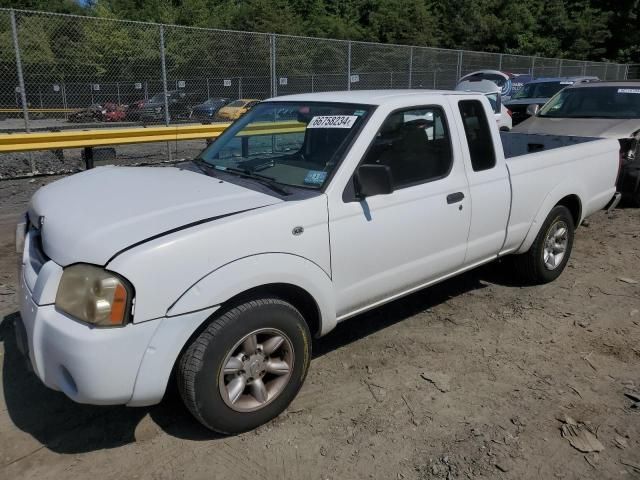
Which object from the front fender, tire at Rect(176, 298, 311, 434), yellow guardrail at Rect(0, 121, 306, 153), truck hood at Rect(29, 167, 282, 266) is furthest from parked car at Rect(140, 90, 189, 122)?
tire at Rect(176, 298, 311, 434)

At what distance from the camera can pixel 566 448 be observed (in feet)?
9.49

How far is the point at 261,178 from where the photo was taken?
3436mm

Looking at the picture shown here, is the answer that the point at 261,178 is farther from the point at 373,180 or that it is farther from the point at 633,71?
the point at 633,71

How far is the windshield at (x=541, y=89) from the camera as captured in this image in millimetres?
13945

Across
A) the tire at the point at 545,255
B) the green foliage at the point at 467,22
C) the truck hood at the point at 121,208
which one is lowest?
the tire at the point at 545,255

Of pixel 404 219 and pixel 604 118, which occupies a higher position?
pixel 604 118

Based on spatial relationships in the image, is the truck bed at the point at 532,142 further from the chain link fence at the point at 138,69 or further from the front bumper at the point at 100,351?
the chain link fence at the point at 138,69

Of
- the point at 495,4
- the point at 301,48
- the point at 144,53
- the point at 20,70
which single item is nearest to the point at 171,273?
the point at 20,70

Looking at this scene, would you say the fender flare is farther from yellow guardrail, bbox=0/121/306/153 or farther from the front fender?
yellow guardrail, bbox=0/121/306/153

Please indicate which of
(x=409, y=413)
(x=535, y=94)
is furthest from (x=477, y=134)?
(x=535, y=94)

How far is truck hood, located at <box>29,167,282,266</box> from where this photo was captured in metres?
→ 2.59

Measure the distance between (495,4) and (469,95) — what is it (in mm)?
46276

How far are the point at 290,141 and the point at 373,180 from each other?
94cm

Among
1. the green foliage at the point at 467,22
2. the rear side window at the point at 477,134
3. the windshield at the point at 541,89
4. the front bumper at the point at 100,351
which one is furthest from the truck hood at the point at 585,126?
the green foliage at the point at 467,22
